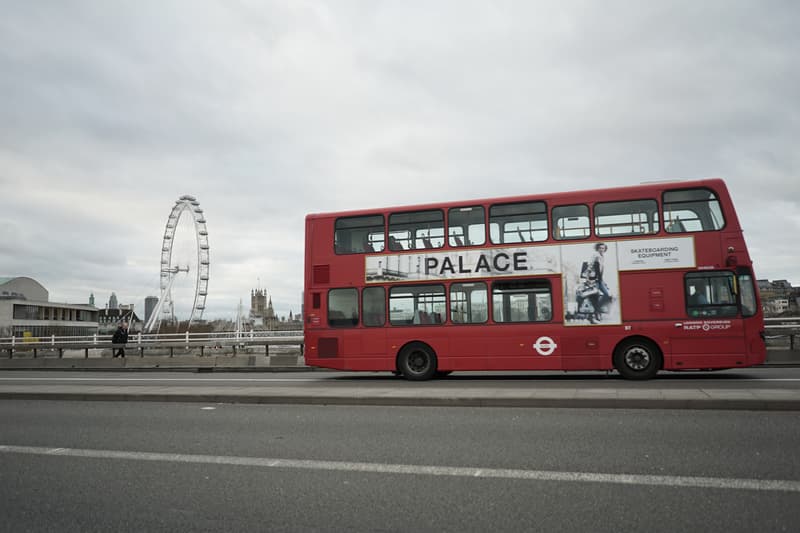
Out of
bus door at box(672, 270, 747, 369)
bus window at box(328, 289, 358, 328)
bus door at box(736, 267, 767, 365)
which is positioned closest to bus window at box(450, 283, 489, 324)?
bus window at box(328, 289, 358, 328)

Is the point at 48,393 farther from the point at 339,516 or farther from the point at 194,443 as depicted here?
the point at 339,516

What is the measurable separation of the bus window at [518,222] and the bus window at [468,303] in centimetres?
123

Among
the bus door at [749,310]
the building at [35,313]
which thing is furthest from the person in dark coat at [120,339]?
the building at [35,313]

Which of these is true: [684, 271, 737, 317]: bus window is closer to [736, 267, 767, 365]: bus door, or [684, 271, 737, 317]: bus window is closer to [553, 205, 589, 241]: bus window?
[736, 267, 767, 365]: bus door

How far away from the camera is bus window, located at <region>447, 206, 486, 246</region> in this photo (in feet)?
47.0

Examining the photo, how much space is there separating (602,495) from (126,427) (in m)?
6.38

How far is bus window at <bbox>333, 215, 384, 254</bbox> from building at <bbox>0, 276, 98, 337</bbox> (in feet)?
291

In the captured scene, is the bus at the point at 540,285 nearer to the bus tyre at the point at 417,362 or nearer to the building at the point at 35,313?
the bus tyre at the point at 417,362

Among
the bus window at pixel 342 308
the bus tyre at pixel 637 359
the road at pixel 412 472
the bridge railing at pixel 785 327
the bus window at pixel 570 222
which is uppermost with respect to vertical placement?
the bus window at pixel 570 222

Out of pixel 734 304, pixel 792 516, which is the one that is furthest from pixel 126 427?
pixel 734 304

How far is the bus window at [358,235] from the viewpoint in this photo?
15.1 metres

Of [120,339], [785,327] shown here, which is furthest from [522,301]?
[120,339]

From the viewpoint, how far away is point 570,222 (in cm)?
1377

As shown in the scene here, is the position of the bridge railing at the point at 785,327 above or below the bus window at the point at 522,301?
below
